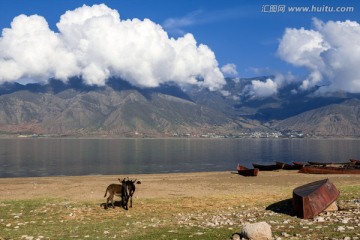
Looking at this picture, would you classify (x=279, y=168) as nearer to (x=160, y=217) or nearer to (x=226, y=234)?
(x=160, y=217)

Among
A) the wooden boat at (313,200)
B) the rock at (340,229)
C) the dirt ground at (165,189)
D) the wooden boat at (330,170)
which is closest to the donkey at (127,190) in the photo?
the dirt ground at (165,189)

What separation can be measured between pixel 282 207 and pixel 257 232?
9.47m

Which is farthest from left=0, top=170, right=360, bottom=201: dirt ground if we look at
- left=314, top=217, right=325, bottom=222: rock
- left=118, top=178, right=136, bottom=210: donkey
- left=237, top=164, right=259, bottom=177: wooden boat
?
left=314, top=217, right=325, bottom=222: rock

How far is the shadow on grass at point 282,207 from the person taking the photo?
76.2 ft

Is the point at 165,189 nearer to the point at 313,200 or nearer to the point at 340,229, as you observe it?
the point at 313,200

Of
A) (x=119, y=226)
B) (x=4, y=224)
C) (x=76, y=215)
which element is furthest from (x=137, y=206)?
(x=4, y=224)

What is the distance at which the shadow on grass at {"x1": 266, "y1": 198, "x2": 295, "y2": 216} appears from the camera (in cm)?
2321

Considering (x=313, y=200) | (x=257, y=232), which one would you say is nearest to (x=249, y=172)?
(x=313, y=200)

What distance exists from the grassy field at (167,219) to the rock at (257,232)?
2.78 ft

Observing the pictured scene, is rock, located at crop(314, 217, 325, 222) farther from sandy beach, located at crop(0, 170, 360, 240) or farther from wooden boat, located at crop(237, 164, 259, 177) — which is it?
wooden boat, located at crop(237, 164, 259, 177)

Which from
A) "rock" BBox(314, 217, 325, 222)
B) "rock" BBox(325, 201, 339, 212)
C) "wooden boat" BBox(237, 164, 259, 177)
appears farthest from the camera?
"wooden boat" BBox(237, 164, 259, 177)

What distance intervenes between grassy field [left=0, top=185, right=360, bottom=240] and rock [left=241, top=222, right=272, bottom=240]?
85 cm

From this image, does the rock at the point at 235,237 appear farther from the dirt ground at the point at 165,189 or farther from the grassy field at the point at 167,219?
the dirt ground at the point at 165,189

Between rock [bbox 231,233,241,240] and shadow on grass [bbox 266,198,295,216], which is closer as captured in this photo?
rock [bbox 231,233,241,240]
